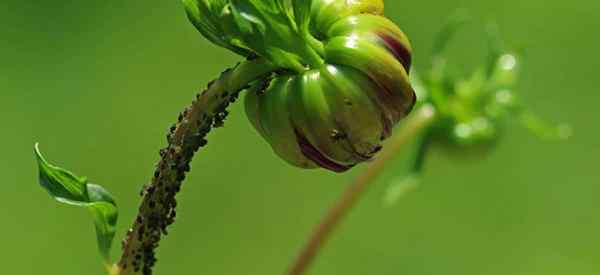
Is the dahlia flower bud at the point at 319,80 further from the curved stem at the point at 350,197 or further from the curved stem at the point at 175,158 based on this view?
the curved stem at the point at 350,197

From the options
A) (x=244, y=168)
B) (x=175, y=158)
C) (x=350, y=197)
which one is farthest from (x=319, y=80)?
(x=244, y=168)

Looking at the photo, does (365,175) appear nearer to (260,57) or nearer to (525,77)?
(260,57)

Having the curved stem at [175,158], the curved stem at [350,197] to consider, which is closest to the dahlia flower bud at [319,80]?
the curved stem at [175,158]

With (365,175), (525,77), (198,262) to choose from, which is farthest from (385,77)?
(525,77)

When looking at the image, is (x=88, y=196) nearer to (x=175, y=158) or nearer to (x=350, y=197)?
(x=175, y=158)

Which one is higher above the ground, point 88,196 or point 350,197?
point 88,196

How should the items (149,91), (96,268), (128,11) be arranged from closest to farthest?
(96,268) → (149,91) → (128,11)
